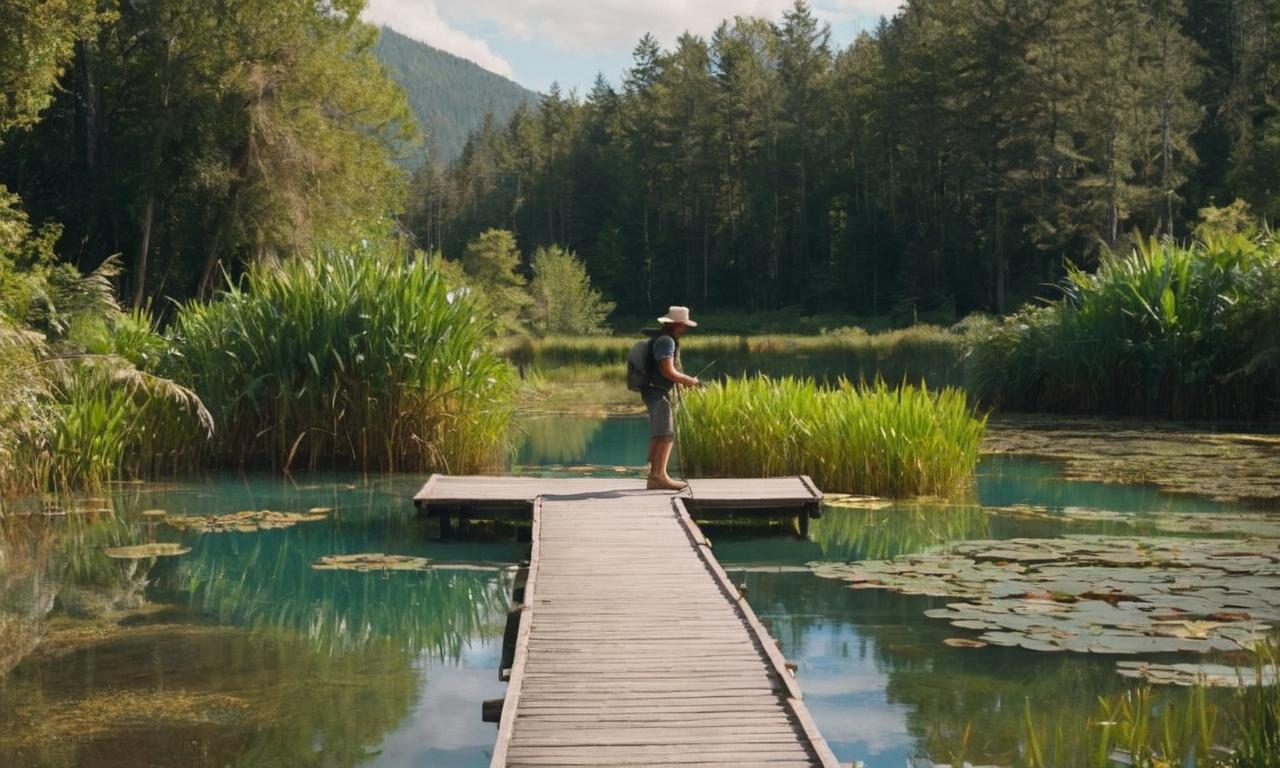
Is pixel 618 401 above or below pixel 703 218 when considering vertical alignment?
below

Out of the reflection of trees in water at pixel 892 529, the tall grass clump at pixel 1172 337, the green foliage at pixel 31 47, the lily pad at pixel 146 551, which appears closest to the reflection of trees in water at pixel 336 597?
the lily pad at pixel 146 551

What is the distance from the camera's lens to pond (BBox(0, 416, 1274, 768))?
6848 mm

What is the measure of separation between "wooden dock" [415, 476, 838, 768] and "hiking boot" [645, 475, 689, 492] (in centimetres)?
159

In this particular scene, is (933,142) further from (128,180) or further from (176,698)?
(176,698)

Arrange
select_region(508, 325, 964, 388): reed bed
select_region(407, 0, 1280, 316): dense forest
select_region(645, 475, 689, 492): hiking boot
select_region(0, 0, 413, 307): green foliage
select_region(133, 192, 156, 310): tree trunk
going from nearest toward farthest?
select_region(645, 475, 689, 492): hiking boot
select_region(133, 192, 156, 310): tree trunk
select_region(0, 0, 413, 307): green foliage
select_region(508, 325, 964, 388): reed bed
select_region(407, 0, 1280, 316): dense forest

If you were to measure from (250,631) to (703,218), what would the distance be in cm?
7365

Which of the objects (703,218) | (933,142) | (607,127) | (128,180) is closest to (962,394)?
(128,180)

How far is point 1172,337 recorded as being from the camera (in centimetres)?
2159

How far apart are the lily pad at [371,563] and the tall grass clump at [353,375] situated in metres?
4.77

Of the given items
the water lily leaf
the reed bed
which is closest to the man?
the water lily leaf

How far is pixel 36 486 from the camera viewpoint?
14.5 meters

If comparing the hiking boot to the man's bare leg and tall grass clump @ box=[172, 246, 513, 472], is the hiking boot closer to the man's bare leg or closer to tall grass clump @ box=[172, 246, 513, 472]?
the man's bare leg

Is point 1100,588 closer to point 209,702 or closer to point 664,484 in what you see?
point 664,484

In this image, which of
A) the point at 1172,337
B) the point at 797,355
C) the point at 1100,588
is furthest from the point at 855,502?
the point at 797,355
